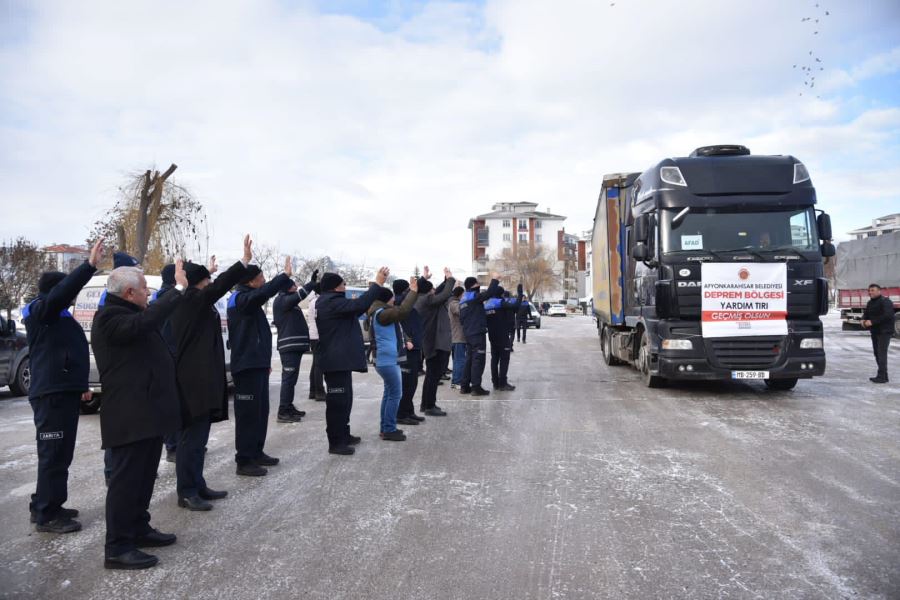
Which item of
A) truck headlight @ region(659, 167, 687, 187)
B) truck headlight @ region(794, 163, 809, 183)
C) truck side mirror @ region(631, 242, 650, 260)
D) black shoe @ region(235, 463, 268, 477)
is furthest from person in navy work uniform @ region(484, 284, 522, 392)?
black shoe @ region(235, 463, 268, 477)

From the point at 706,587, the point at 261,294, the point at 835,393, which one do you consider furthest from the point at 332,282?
the point at 835,393

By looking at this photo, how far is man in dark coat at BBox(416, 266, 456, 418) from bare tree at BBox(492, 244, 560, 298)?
67.1m

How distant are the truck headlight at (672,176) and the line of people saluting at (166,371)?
4.50m

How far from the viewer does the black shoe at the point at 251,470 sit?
6.00m

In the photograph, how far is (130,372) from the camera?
4.14 meters

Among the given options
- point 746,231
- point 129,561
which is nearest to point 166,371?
point 129,561

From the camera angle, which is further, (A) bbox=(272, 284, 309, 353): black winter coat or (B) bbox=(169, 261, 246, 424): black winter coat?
(A) bbox=(272, 284, 309, 353): black winter coat

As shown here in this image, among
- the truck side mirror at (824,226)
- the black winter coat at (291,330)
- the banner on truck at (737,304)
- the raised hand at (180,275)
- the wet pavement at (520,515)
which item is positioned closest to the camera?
the wet pavement at (520,515)

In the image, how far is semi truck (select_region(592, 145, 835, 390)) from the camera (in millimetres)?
9758

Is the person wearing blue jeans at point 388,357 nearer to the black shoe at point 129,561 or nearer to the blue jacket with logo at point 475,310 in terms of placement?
the blue jacket with logo at point 475,310

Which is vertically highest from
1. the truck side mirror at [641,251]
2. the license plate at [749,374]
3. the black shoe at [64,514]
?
the truck side mirror at [641,251]

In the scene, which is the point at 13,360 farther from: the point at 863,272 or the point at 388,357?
the point at 863,272

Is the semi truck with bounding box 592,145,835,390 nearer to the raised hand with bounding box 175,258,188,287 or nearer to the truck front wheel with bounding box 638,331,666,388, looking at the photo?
the truck front wheel with bounding box 638,331,666,388

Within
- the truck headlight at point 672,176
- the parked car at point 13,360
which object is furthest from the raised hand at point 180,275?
the parked car at point 13,360
